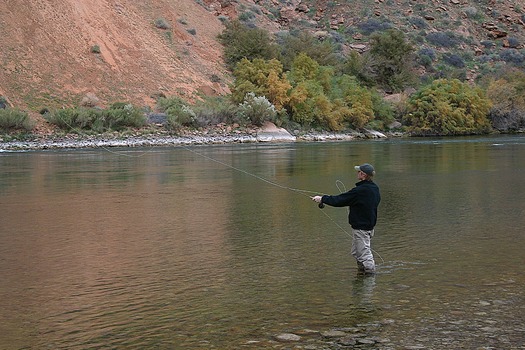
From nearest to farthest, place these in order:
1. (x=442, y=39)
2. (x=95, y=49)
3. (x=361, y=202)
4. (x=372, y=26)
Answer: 1. (x=361, y=202)
2. (x=95, y=49)
3. (x=372, y=26)
4. (x=442, y=39)

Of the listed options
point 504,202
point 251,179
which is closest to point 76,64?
point 251,179

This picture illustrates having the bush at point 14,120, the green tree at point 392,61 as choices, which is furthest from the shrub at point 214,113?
the green tree at point 392,61

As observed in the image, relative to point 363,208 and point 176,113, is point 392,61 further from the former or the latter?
point 363,208

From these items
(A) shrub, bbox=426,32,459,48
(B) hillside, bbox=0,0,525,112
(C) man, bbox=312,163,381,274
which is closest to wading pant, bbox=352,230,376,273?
(C) man, bbox=312,163,381,274

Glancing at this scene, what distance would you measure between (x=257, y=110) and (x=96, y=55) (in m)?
14.1

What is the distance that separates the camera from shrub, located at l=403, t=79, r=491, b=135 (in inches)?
2456

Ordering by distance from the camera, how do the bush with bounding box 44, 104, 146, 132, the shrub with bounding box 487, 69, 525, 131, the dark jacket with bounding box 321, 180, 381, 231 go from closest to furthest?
the dark jacket with bounding box 321, 180, 381, 231 → the bush with bounding box 44, 104, 146, 132 → the shrub with bounding box 487, 69, 525, 131

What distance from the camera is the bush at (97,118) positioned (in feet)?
164

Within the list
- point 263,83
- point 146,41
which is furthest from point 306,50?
point 146,41

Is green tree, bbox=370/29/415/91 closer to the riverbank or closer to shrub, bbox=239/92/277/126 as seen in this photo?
the riverbank

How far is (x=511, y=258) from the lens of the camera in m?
11.1

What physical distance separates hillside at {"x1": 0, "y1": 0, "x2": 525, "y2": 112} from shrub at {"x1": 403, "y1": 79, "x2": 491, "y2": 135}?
1721 centimetres

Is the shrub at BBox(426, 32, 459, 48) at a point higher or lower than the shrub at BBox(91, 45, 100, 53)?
higher

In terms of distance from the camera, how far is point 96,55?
59.7 metres
